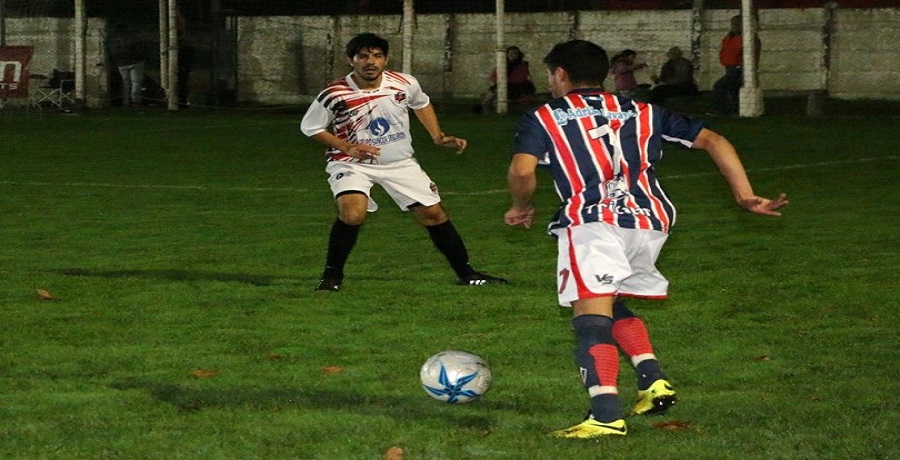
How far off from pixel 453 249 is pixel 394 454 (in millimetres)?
5000

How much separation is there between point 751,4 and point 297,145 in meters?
9.99

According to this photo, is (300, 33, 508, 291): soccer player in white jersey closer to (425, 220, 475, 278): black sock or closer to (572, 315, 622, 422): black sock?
(425, 220, 475, 278): black sock

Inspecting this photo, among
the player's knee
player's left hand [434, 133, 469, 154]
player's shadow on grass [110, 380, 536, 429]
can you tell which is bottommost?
player's shadow on grass [110, 380, 536, 429]

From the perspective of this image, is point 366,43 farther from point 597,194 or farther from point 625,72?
point 625,72

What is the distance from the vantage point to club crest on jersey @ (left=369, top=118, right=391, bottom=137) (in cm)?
1086

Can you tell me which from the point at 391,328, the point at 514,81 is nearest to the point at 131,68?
the point at 514,81

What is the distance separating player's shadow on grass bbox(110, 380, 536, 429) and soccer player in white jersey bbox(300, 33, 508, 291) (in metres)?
3.39

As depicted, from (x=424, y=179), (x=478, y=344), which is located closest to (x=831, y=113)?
(x=424, y=179)

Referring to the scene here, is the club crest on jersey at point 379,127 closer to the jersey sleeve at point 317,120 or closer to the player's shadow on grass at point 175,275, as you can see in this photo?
the jersey sleeve at point 317,120

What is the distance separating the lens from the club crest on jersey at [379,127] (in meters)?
10.9

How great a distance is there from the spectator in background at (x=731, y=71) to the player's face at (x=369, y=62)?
21792 millimetres

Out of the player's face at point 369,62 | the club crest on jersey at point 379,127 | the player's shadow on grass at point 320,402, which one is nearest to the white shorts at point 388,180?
the club crest on jersey at point 379,127

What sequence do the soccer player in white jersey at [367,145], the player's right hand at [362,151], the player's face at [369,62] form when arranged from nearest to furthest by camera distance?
the player's right hand at [362,151] < the player's face at [369,62] < the soccer player in white jersey at [367,145]

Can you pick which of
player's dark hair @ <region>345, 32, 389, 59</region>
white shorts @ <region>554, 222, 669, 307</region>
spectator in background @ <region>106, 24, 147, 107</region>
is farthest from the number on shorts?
spectator in background @ <region>106, 24, 147, 107</region>
